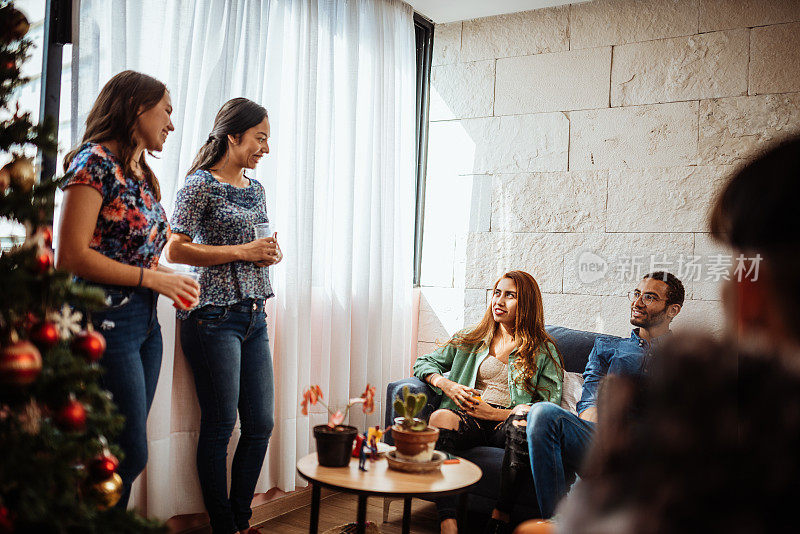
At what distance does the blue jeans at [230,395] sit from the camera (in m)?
2.27

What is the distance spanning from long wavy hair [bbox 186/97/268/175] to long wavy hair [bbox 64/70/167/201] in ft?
1.50

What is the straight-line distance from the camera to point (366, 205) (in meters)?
3.39

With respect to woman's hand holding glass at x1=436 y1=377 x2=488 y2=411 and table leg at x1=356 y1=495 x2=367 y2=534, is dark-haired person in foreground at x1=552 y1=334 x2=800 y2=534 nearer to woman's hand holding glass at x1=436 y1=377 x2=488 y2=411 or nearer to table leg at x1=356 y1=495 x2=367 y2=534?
table leg at x1=356 y1=495 x2=367 y2=534

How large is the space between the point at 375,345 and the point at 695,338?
9.49 feet

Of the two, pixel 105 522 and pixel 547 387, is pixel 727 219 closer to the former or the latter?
pixel 105 522

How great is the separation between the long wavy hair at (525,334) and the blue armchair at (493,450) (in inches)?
4.4

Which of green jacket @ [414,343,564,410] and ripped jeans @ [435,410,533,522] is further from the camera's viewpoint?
green jacket @ [414,343,564,410]

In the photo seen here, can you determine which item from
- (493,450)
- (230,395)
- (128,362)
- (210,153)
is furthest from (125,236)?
(493,450)

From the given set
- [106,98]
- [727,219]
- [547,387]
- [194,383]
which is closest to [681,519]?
[727,219]

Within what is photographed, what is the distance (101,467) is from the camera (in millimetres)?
1225

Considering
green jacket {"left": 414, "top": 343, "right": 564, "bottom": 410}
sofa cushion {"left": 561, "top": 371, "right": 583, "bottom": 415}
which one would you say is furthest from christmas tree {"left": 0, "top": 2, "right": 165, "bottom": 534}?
sofa cushion {"left": 561, "top": 371, "right": 583, "bottom": 415}

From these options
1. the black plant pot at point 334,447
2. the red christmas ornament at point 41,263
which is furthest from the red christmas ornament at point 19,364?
the black plant pot at point 334,447

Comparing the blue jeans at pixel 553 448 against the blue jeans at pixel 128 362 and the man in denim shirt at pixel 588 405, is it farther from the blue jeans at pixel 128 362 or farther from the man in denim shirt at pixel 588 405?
the blue jeans at pixel 128 362

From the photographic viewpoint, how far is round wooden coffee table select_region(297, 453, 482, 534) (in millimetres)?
1822
